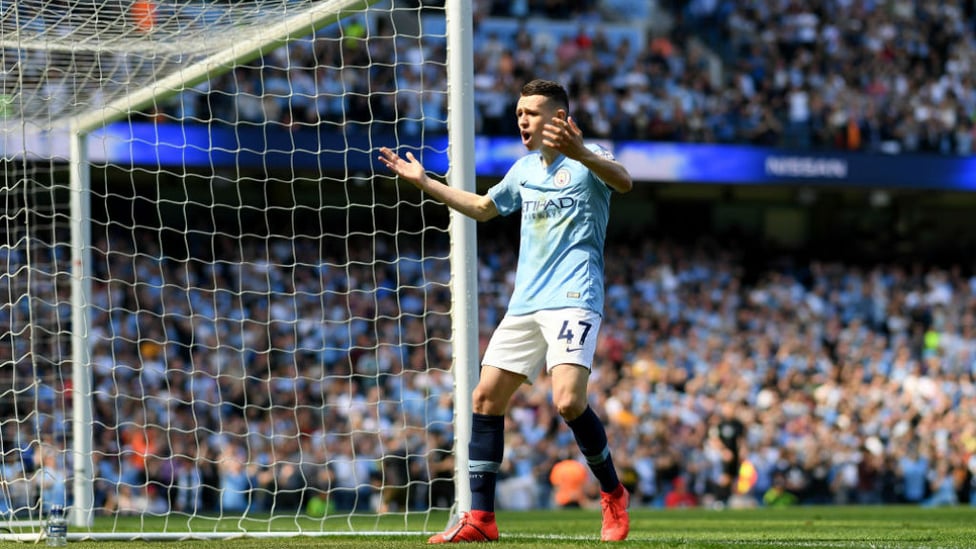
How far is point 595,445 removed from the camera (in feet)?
22.3

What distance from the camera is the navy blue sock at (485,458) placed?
22.3 ft

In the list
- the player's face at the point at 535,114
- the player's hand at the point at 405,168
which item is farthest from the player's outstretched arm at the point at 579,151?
the player's hand at the point at 405,168

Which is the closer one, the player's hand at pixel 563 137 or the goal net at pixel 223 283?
the player's hand at pixel 563 137

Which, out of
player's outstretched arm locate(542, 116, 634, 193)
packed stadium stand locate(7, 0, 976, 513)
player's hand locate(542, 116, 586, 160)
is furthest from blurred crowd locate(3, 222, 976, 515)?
player's hand locate(542, 116, 586, 160)

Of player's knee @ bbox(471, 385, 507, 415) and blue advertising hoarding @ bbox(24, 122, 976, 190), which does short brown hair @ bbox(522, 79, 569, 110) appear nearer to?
player's knee @ bbox(471, 385, 507, 415)

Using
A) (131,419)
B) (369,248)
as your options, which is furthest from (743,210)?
(131,419)

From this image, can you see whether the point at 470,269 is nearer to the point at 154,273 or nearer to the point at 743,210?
the point at 154,273

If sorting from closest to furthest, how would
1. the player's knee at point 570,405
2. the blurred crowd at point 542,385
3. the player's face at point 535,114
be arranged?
1. the player's knee at point 570,405
2. the player's face at point 535,114
3. the blurred crowd at point 542,385

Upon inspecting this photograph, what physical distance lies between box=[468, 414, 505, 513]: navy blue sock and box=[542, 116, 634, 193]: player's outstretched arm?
123 cm

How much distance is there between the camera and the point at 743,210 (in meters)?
27.6

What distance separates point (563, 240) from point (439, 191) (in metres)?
0.67

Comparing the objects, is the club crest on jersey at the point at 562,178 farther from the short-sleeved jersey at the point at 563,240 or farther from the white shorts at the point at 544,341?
the white shorts at the point at 544,341

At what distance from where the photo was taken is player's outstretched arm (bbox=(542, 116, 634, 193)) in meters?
6.11

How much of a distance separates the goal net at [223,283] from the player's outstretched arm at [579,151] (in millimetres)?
1794
